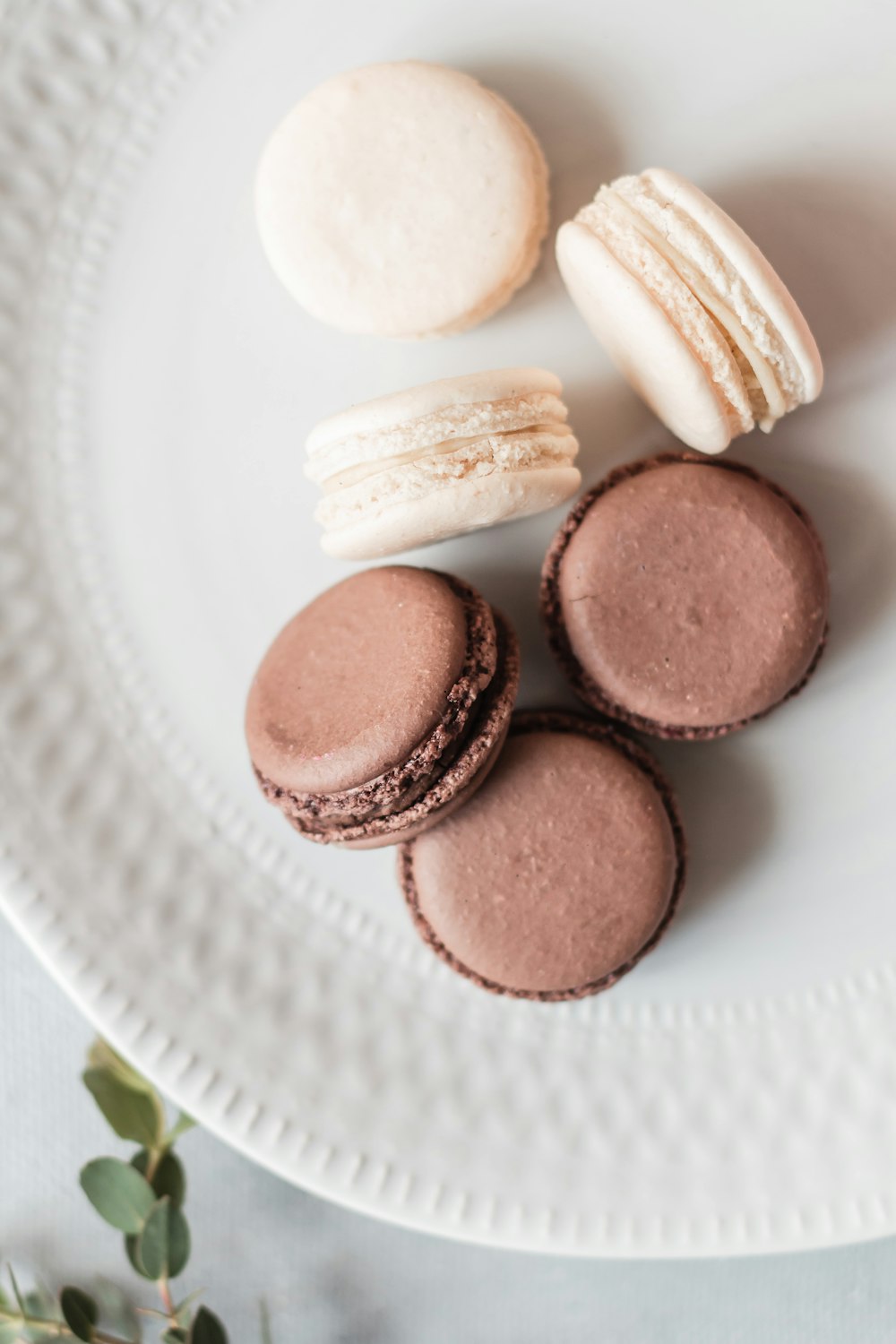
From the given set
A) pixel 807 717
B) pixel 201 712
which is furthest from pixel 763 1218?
pixel 201 712

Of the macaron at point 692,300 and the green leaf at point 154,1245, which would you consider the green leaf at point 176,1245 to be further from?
the macaron at point 692,300

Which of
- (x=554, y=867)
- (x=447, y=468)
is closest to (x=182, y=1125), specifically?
(x=554, y=867)

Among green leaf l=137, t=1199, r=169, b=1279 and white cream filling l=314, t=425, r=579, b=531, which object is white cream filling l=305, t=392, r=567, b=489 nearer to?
white cream filling l=314, t=425, r=579, b=531

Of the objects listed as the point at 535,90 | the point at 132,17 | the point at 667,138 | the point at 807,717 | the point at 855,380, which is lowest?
the point at 807,717

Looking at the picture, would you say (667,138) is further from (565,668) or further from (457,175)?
(565,668)

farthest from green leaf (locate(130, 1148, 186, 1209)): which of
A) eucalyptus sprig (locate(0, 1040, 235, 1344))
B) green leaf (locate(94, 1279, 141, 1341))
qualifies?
green leaf (locate(94, 1279, 141, 1341))

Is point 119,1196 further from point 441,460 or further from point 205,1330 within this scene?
point 441,460
